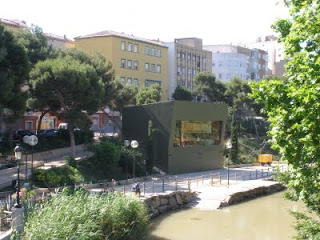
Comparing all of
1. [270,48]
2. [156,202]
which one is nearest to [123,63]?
[156,202]

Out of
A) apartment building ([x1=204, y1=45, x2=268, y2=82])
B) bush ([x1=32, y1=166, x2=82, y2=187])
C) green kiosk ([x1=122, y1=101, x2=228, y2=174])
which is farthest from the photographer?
apartment building ([x1=204, y1=45, x2=268, y2=82])

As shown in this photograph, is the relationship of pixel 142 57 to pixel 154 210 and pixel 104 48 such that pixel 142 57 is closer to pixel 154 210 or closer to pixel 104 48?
pixel 104 48

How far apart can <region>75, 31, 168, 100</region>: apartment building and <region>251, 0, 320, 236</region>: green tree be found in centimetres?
5082

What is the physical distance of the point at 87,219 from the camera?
47.7 ft

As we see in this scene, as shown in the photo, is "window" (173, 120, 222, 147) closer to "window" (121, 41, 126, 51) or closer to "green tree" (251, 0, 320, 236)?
"window" (121, 41, 126, 51)

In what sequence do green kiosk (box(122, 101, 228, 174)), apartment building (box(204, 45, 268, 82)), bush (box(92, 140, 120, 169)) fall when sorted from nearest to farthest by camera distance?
bush (box(92, 140, 120, 169)) < green kiosk (box(122, 101, 228, 174)) < apartment building (box(204, 45, 268, 82))

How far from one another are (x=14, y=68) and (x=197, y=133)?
17.9 meters

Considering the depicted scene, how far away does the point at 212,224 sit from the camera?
24.6 meters

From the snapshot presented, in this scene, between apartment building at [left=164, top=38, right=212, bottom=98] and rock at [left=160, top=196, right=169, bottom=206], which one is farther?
apartment building at [left=164, top=38, right=212, bottom=98]

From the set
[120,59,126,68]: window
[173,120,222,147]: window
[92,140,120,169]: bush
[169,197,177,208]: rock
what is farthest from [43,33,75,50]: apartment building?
[169,197,177,208]: rock

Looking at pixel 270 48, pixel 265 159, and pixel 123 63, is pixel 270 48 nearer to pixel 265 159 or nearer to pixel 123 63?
pixel 123 63

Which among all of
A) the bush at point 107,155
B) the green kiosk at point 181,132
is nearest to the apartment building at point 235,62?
the green kiosk at point 181,132

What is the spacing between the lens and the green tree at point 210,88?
68000mm

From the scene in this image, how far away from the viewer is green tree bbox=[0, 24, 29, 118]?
98.5ft
